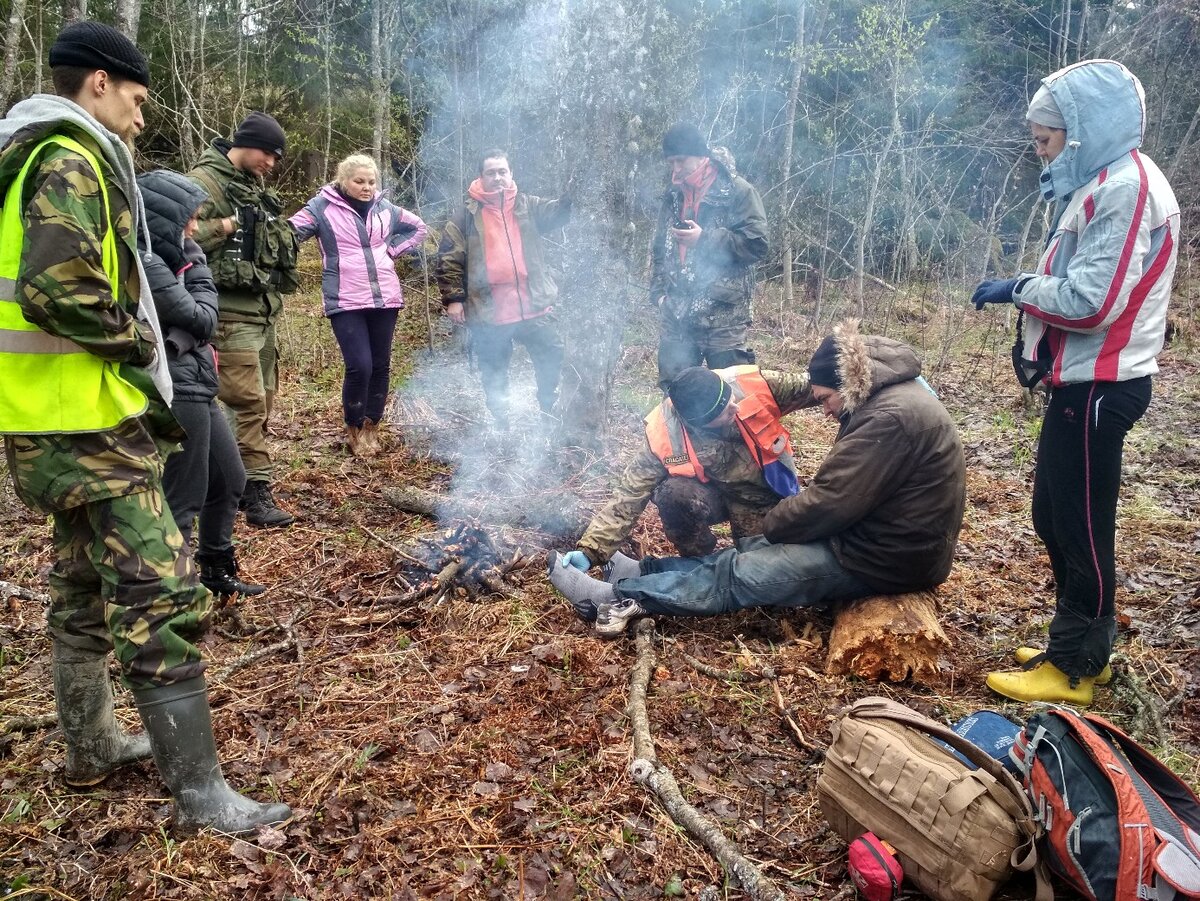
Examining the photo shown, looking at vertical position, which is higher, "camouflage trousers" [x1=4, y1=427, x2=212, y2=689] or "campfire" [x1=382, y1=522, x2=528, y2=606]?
"camouflage trousers" [x1=4, y1=427, x2=212, y2=689]

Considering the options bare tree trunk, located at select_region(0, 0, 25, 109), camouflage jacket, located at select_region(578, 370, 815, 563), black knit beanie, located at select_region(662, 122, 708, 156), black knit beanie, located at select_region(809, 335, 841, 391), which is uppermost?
bare tree trunk, located at select_region(0, 0, 25, 109)

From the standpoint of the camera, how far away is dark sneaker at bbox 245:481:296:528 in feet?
15.6

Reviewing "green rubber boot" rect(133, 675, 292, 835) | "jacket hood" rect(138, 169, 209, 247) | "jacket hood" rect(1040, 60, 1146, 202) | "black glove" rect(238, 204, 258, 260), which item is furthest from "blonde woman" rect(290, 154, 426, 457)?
"jacket hood" rect(1040, 60, 1146, 202)

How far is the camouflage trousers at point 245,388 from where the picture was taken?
470 centimetres

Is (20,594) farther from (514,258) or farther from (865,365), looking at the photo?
(865,365)

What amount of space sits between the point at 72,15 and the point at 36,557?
363 cm

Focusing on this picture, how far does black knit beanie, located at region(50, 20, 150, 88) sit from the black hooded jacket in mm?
764

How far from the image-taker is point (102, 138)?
217 centimetres

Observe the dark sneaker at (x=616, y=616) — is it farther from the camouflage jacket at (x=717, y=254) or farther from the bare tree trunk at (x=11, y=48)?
the bare tree trunk at (x=11, y=48)

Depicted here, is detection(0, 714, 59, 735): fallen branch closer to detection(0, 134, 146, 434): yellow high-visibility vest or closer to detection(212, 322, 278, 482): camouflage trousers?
detection(0, 134, 146, 434): yellow high-visibility vest

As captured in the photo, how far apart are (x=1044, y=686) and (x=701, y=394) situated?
77.9 inches

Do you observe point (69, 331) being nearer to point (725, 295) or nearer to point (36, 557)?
point (36, 557)

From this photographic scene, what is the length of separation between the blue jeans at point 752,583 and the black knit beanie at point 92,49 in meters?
2.84

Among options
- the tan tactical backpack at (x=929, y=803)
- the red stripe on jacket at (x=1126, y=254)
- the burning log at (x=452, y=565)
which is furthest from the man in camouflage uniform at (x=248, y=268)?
the red stripe on jacket at (x=1126, y=254)
